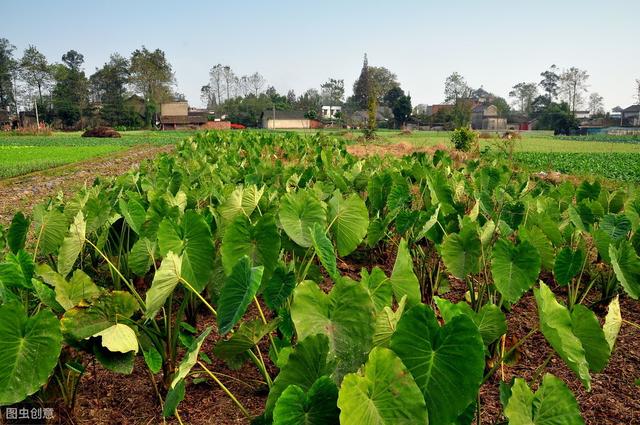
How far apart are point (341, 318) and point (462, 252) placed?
1203mm

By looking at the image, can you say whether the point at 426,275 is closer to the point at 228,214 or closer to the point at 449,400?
the point at 228,214

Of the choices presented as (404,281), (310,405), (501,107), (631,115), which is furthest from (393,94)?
(310,405)

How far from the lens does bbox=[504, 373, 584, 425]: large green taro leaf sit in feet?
3.85

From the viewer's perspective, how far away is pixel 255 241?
1925mm

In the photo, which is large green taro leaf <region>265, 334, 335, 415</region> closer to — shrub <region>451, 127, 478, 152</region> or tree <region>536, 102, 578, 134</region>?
shrub <region>451, 127, 478, 152</region>

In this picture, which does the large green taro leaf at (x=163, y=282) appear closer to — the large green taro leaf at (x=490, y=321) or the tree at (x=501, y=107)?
the large green taro leaf at (x=490, y=321)

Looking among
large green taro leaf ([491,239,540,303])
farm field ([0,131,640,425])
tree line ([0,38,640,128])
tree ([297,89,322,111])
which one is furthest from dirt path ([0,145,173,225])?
tree ([297,89,322,111])

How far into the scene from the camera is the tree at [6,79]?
62750 mm

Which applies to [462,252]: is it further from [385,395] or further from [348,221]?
[385,395]

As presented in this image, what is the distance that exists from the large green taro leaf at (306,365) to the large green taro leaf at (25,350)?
2.38ft

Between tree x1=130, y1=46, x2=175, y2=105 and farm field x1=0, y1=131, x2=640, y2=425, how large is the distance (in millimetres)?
63516

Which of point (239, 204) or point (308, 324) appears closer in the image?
point (308, 324)

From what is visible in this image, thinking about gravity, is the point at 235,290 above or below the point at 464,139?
below

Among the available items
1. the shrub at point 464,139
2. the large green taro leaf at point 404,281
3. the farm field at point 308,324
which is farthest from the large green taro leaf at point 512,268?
the shrub at point 464,139
